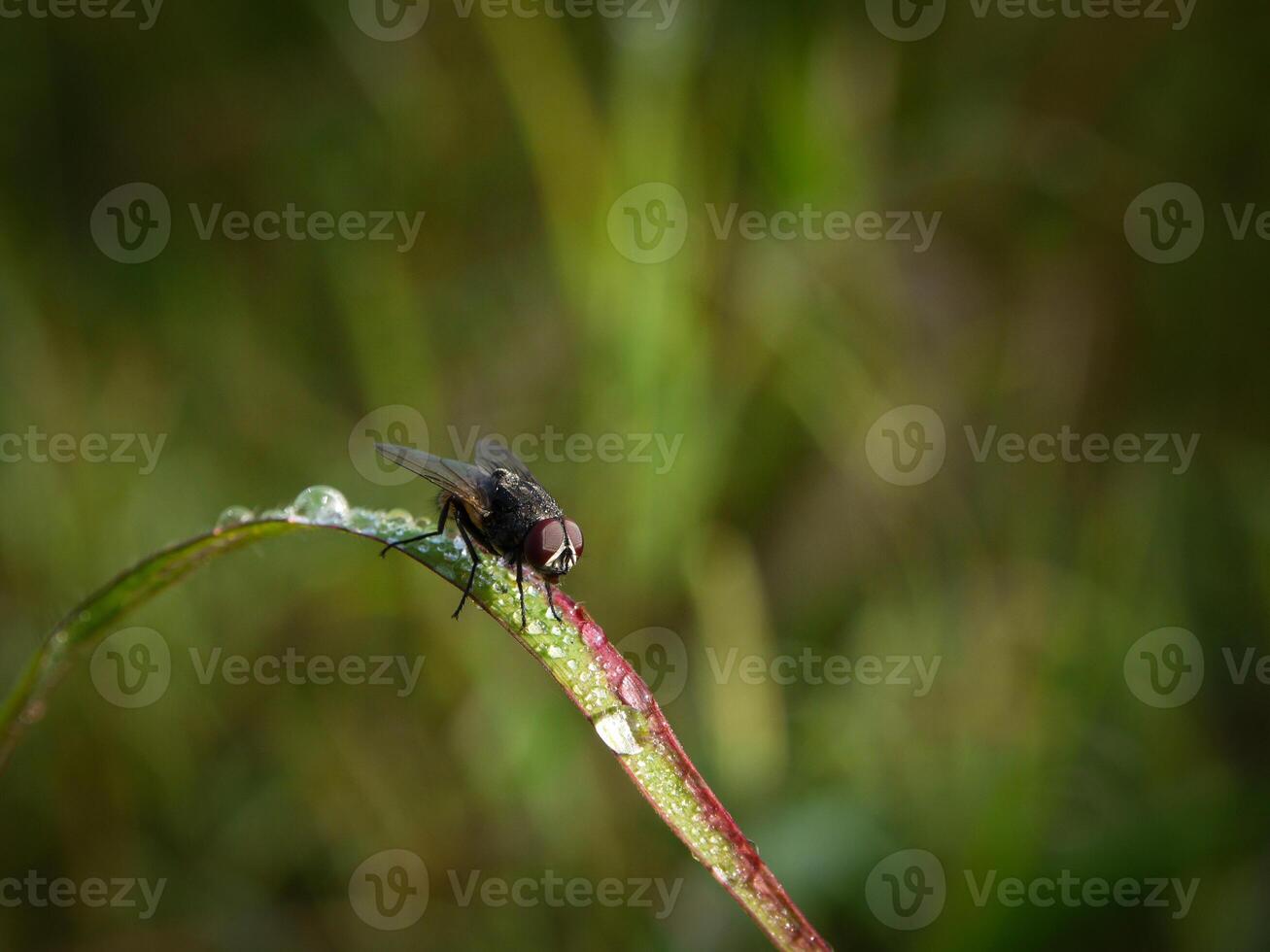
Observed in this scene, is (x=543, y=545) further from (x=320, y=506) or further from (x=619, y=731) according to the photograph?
(x=619, y=731)

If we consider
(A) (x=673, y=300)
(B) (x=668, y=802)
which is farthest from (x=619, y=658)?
(A) (x=673, y=300)

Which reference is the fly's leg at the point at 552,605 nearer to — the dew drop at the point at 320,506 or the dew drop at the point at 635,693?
the dew drop at the point at 635,693

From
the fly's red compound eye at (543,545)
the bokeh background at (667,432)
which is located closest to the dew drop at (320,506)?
the fly's red compound eye at (543,545)

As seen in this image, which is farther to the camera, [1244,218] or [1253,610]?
[1244,218]

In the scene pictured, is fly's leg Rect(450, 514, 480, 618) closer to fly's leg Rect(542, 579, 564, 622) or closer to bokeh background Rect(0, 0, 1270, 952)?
fly's leg Rect(542, 579, 564, 622)

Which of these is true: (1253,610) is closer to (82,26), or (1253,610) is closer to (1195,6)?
(1195,6)

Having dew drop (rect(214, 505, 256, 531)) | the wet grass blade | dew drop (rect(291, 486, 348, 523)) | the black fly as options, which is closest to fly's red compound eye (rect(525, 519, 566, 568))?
the black fly
